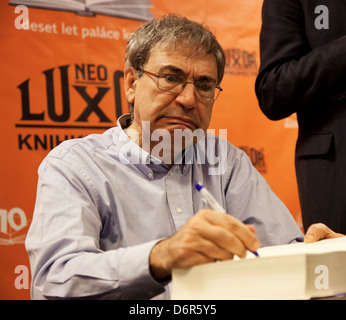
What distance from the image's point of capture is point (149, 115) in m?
1.28

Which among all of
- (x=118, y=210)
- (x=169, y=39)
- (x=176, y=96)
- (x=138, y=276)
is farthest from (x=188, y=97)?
(x=138, y=276)

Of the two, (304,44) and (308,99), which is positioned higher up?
(304,44)

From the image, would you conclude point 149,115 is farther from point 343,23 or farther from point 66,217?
point 343,23

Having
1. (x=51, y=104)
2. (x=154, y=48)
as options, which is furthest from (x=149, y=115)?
(x=51, y=104)

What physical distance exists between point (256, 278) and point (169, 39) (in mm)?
820

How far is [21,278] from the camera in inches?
76.2

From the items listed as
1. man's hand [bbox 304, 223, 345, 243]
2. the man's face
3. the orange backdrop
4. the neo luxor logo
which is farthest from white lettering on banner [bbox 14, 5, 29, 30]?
man's hand [bbox 304, 223, 345, 243]

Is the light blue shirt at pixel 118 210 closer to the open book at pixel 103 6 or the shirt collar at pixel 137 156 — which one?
the shirt collar at pixel 137 156

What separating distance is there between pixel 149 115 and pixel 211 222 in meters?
0.64

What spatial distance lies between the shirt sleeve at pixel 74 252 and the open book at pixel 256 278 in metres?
0.12

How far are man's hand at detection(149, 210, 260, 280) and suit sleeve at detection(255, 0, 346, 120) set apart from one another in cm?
82

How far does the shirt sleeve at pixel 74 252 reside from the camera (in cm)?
77

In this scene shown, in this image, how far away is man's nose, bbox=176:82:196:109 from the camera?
4.09 ft

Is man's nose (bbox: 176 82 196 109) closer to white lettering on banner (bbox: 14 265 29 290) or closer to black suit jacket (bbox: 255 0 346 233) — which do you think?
black suit jacket (bbox: 255 0 346 233)
